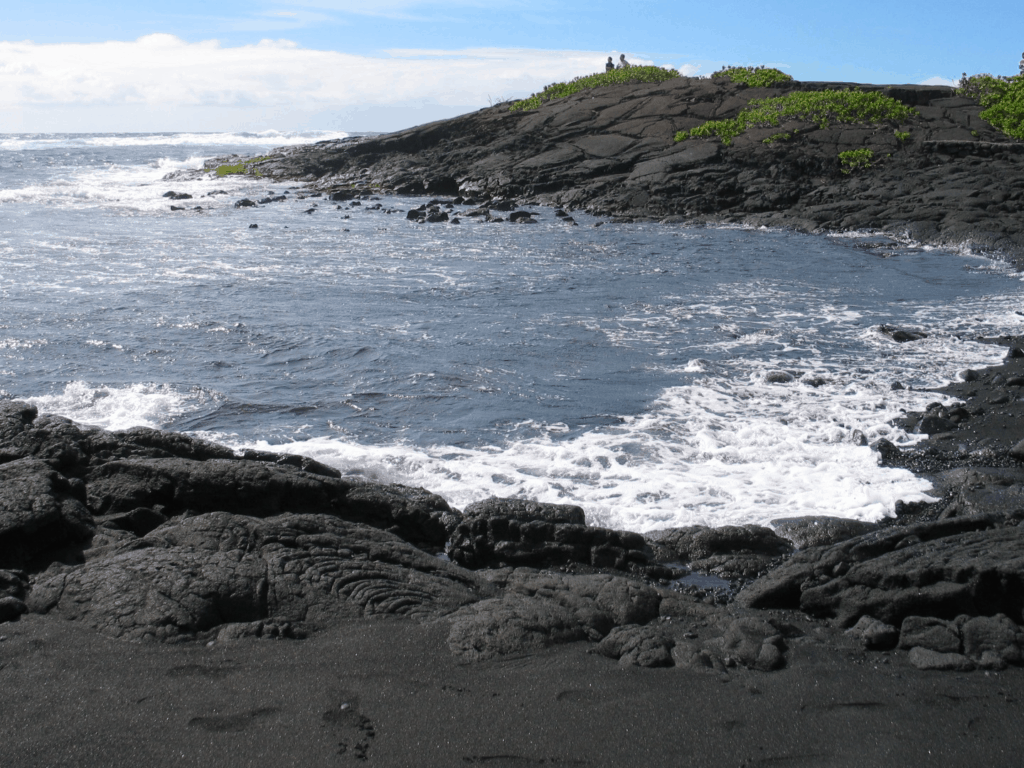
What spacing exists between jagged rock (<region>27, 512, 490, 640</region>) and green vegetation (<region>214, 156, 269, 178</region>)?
5467 cm

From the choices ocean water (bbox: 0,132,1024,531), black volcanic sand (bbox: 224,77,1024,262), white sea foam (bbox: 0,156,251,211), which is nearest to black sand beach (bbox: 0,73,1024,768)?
ocean water (bbox: 0,132,1024,531)

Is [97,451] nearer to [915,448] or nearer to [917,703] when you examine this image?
[917,703]

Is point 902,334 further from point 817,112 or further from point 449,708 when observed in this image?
point 817,112

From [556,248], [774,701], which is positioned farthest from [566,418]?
[556,248]

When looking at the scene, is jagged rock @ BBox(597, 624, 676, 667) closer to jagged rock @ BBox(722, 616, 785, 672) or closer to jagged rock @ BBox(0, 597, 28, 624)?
jagged rock @ BBox(722, 616, 785, 672)

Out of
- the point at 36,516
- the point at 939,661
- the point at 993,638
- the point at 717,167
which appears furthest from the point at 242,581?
the point at 717,167

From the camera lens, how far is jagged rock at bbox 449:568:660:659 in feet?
17.7

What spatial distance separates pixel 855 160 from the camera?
35.4 m

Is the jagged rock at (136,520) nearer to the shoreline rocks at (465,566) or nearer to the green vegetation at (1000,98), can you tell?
the shoreline rocks at (465,566)

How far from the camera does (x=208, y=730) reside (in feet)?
14.6

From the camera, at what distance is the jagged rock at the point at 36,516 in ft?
20.6

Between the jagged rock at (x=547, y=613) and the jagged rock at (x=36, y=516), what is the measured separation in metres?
3.46

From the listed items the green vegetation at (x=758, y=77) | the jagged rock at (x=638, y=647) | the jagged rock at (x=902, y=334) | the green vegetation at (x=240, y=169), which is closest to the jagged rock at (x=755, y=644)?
the jagged rock at (x=638, y=647)

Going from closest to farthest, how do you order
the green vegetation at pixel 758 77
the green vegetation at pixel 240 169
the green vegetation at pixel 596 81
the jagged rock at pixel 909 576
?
1. the jagged rock at pixel 909 576
2. the green vegetation at pixel 758 77
3. the green vegetation at pixel 596 81
4. the green vegetation at pixel 240 169
